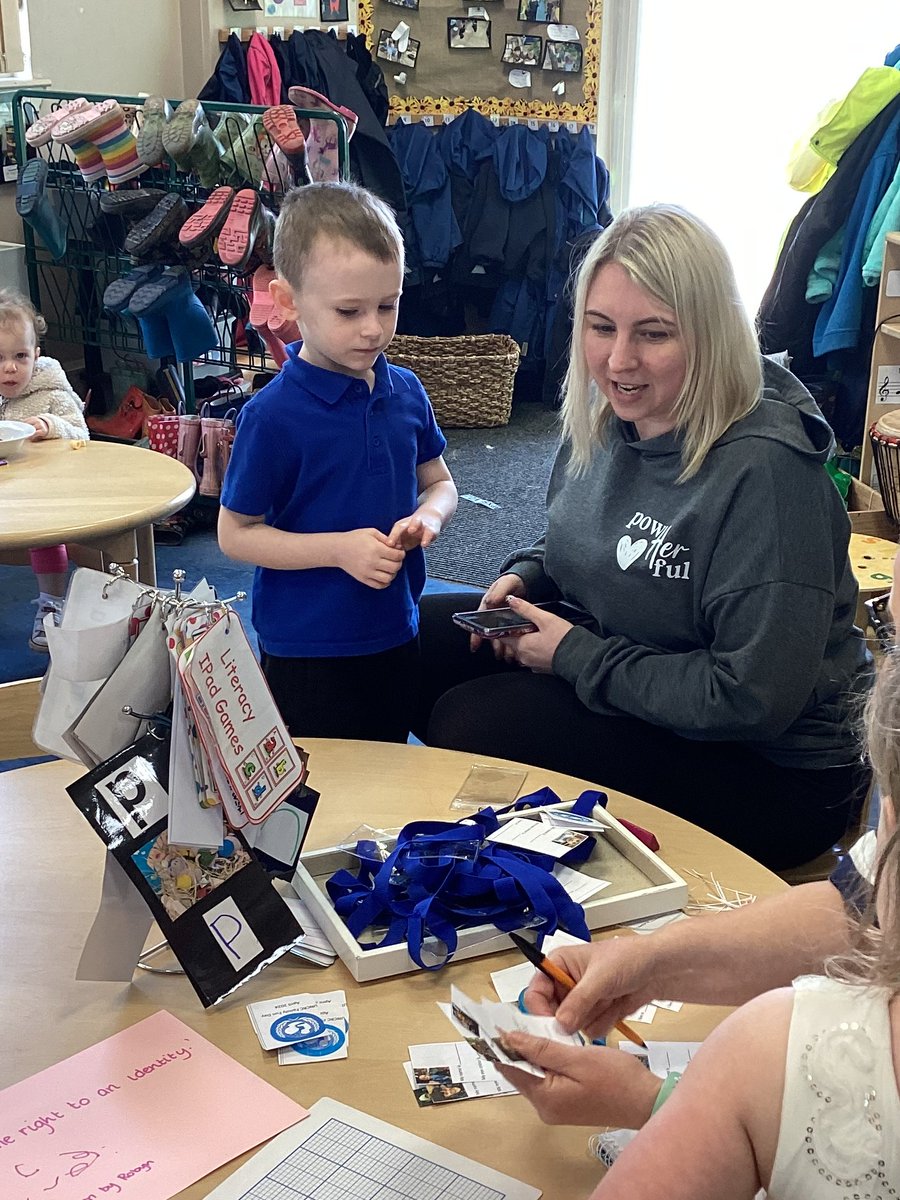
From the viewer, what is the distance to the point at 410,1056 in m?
1.02

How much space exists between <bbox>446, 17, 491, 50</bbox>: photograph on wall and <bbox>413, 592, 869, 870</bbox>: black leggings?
14.6 feet

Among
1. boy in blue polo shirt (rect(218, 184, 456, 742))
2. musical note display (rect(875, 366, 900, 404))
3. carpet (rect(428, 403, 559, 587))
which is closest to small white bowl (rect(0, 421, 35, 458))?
boy in blue polo shirt (rect(218, 184, 456, 742))

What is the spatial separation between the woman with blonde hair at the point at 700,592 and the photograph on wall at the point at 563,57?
419 centimetres

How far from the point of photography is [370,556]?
1840mm

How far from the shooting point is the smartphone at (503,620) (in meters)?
1.96

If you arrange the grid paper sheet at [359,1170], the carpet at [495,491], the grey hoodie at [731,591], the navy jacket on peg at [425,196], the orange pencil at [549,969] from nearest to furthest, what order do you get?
the grid paper sheet at [359,1170] → the orange pencil at [549,969] → the grey hoodie at [731,591] → the carpet at [495,491] → the navy jacket on peg at [425,196]

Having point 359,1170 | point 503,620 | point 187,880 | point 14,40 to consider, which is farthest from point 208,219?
point 359,1170

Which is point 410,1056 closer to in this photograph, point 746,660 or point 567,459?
point 746,660

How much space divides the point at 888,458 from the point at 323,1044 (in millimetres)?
3079

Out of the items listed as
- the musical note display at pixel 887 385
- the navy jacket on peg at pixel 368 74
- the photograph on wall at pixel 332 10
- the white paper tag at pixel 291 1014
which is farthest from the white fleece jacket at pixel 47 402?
the photograph on wall at pixel 332 10

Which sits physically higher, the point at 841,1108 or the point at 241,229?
the point at 241,229

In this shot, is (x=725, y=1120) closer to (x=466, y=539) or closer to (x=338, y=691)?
(x=338, y=691)

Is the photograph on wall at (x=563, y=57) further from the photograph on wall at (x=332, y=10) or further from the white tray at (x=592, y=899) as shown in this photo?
the white tray at (x=592, y=899)

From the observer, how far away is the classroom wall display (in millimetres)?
5605
